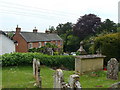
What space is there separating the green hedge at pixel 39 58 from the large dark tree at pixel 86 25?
91.9 ft

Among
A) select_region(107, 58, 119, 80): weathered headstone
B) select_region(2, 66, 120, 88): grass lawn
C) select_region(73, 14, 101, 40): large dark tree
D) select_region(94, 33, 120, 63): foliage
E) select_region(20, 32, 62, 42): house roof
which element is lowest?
select_region(2, 66, 120, 88): grass lawn

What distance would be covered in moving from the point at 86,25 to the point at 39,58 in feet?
105

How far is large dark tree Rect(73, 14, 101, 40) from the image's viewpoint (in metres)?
47.4

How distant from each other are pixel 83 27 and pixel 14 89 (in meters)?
40.8

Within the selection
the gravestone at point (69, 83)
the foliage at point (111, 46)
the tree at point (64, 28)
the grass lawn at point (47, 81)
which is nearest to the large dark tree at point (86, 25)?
the tree at point (64, 28)

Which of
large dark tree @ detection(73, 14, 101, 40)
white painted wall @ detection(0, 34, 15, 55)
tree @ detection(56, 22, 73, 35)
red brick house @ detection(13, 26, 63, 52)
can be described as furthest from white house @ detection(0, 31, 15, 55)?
tree @ detection(56, 22, 73, 35)

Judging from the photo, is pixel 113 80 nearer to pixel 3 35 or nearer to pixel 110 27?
pixel 3 35

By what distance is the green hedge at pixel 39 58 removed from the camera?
1756 centimetres

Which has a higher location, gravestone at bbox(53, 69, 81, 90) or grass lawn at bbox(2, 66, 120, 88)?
gravestone at bbox(53, 69, 81, 90)

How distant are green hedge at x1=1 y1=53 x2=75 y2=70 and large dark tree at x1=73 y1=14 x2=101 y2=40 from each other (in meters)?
28.0

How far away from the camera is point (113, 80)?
37.0ft

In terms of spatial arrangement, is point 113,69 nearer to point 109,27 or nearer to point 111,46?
A: point 111,46

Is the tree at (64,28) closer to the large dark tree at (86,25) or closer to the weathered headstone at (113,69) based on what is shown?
the large dark tree at (86,25)

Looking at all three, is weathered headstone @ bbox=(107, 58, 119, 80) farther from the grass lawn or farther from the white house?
the white house
